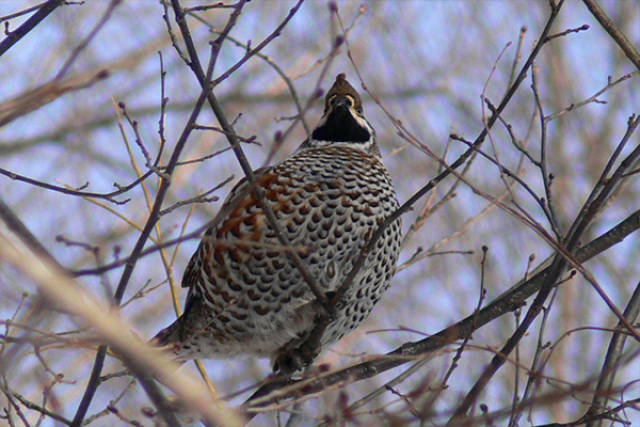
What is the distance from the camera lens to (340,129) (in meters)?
5.90

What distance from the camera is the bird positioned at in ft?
15.9

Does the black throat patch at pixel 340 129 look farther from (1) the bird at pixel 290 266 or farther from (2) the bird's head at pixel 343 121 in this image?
(1) the bird at pixel 290 266

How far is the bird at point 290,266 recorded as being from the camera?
4.84 metres

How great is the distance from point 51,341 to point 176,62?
8979mm

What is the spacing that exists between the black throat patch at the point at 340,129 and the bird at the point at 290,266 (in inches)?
17.0

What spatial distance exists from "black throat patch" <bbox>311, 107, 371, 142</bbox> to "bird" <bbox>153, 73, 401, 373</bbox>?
1.42 feet

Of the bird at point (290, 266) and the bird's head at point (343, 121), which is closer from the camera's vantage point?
the bird at point (290, 266)

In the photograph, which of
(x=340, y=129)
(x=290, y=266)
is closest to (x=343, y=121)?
(x=340, y=129)

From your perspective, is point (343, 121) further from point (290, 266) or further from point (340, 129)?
point (290, 266)

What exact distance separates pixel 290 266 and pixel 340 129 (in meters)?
1.36

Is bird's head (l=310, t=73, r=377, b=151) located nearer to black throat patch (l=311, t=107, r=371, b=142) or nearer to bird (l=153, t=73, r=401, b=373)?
black throat patch (l=311, t=107, r=371, b=142)

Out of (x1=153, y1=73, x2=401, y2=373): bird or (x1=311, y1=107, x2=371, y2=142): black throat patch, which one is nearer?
(x1=153, y1=73, x2=401, y2=373): bird

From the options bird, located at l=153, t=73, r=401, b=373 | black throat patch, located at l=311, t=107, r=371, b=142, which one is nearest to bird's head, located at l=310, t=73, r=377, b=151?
black throat patch, located at l=311, t=107, r=371, b=142

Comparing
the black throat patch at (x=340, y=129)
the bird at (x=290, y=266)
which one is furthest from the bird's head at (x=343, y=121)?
the bird at (x=290, y=266)
